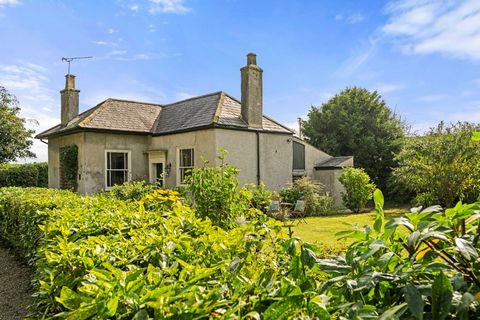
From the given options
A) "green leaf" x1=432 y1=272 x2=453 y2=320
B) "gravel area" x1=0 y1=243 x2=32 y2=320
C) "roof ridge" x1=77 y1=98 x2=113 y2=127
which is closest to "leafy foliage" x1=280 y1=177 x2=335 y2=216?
"roof ridge" x1=77 y1=98 x2=113 y2=127

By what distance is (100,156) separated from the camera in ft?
55.2

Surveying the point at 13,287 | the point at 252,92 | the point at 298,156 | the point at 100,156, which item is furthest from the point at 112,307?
the point at 298,156

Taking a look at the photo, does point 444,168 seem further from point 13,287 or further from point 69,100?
point 69,100

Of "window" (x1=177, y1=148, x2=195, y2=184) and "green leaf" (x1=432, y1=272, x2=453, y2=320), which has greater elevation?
"window" (x1=177, y1=148, x2=195, y2=184)

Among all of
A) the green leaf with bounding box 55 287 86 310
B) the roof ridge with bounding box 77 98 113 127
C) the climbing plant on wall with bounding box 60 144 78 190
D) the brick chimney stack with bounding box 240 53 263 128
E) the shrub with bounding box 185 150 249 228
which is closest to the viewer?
the green leaf with bounding box 55 287 86 310

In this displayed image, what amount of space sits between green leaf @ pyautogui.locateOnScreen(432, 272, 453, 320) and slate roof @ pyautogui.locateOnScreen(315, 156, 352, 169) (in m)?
20.2

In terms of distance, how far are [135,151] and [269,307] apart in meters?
17.7

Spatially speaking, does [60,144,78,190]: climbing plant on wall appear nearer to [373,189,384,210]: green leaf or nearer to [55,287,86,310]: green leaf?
[55,287,86,310]: green leaf

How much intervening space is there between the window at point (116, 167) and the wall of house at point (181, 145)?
152 cm

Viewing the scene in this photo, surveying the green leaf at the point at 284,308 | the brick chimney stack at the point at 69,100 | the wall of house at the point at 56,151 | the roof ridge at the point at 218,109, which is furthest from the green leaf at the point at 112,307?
the brick chimney stack at the point at 69,100

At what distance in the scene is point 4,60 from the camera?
20.7 m

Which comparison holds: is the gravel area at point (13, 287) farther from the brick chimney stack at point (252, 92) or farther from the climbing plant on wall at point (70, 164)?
the brick chimney stack at point (252, 92)

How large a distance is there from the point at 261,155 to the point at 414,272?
16176 mm

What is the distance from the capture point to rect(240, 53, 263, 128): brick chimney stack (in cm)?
1666
